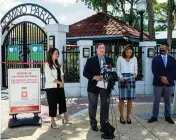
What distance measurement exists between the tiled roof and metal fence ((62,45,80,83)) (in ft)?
20.1

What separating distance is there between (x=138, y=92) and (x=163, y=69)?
4.59 meters

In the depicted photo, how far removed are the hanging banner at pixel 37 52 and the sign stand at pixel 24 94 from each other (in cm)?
437

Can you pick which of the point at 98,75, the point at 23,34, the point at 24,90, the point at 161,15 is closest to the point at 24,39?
the point at 23,34

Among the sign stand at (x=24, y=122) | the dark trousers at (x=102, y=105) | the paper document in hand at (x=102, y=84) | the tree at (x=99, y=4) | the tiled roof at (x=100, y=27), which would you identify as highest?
the tree at (x=99, y=4)

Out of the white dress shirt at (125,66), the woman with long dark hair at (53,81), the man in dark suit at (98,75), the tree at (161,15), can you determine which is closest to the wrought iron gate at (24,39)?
the woman with long dark hair at (53,81)

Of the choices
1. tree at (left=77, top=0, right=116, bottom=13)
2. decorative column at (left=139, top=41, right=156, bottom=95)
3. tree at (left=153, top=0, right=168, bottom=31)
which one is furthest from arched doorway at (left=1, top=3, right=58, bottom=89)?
tree at (left=153, top=0, right=168, bottom=31)

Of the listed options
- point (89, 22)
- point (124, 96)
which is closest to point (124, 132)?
point (124, 96)

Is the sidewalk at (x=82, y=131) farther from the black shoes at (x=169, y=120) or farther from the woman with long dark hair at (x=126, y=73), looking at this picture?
the woman with long dark hair at (x=126, y=73)

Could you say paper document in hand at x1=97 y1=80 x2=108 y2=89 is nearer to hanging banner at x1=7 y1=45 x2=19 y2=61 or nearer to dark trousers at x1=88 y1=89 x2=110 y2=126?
dark trousers at x1=88 y1=89 x2=110 y2=126

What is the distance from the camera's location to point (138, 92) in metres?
11.4

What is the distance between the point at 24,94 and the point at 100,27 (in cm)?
1175

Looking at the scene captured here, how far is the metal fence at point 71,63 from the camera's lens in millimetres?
10847

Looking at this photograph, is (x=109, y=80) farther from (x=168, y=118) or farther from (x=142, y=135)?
(x=168, y=118)

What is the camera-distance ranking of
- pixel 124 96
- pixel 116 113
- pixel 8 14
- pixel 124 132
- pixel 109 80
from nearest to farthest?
pixel 109 80, pixel 124 132, pixel 124 96, pixel 116 113, pixel 8 14
